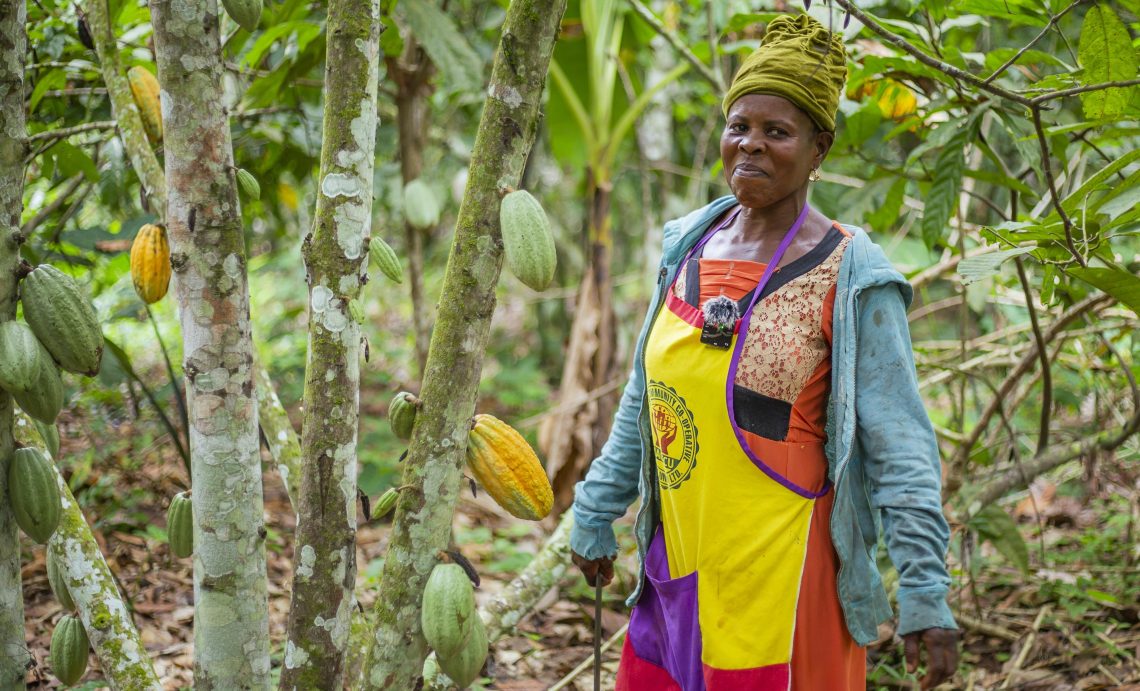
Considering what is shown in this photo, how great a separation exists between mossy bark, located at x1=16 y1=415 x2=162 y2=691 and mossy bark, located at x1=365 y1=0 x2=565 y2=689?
44 centimetres

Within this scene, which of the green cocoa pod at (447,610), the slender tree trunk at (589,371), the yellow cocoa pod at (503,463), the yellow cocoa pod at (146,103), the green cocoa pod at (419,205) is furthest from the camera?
the slender tree trunk at (589,371)

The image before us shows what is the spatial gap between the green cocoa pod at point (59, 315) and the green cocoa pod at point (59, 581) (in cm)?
42

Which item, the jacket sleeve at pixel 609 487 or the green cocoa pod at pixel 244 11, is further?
the jacket sleeve at pixel 609 487

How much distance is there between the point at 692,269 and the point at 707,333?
0.48ft

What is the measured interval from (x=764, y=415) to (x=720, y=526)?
19cm

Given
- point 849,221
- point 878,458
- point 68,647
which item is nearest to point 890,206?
point 849,221

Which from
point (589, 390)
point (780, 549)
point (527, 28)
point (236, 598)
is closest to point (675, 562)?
point (780, 549)

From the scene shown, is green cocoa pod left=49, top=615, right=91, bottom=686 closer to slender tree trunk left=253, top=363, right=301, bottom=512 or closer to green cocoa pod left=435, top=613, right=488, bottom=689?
slender tree trunk left=253, top=363, right=301, bottom=512

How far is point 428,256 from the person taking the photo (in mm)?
5441

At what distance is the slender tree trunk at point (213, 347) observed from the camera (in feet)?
4.21

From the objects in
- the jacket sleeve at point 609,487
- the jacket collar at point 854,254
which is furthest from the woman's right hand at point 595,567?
the jacket collar at point 854,254

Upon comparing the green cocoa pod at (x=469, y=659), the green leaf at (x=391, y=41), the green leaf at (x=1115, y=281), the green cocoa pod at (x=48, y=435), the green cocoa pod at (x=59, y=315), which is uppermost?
the green leaf at (x=391, y=41)

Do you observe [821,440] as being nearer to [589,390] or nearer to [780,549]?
[780,549]

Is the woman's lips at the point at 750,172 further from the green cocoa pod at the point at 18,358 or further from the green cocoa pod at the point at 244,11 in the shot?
the green cocoa pod at the point at 18,358
